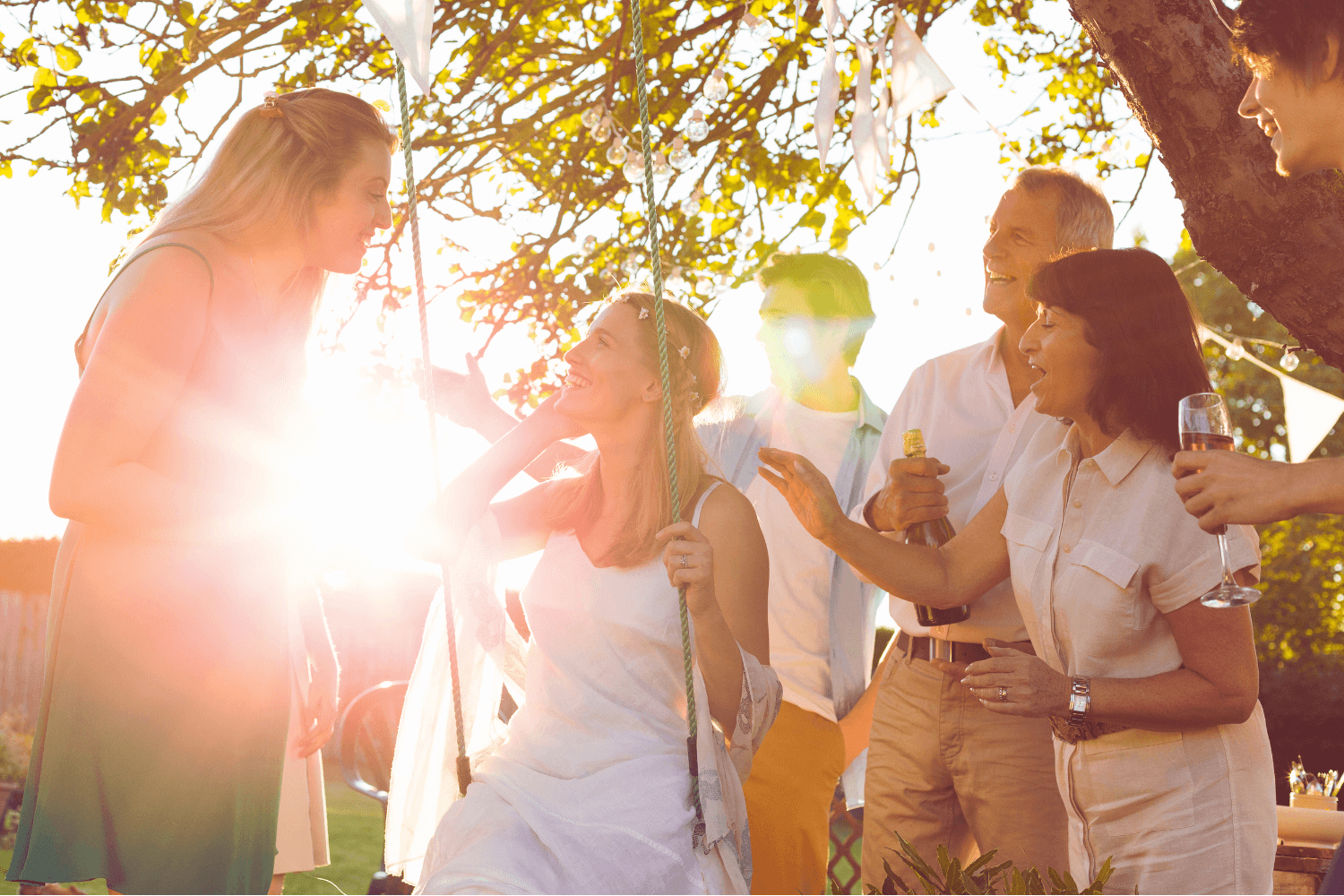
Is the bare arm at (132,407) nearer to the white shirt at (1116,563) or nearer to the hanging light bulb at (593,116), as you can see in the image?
the white shirt at (1116,563)

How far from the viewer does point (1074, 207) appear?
2.76 meters

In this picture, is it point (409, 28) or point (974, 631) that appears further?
point (974, 631)

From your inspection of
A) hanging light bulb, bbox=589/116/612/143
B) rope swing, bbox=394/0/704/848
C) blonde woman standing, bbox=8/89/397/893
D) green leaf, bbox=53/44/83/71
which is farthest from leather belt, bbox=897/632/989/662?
green leaf, bbox=53/44/83/71

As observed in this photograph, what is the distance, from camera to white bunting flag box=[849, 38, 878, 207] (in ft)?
9.15

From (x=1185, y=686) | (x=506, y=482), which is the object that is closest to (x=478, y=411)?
(x=506, y=482)

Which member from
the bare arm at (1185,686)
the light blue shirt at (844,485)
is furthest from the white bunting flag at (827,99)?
the bare arm at (1185,686)

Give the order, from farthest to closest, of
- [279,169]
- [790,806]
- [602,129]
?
[602,129]
[790,806]
[279,169]

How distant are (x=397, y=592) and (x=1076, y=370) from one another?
24.2 feet

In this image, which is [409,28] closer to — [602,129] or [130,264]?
[130,264]

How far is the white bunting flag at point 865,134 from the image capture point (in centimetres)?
279

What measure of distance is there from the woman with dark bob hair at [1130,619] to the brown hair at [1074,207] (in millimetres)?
462

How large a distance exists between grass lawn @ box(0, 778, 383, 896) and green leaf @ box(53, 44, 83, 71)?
3.92 m

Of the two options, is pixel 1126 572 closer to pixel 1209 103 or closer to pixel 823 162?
pixel 1209 103

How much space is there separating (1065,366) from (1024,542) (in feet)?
1.24
